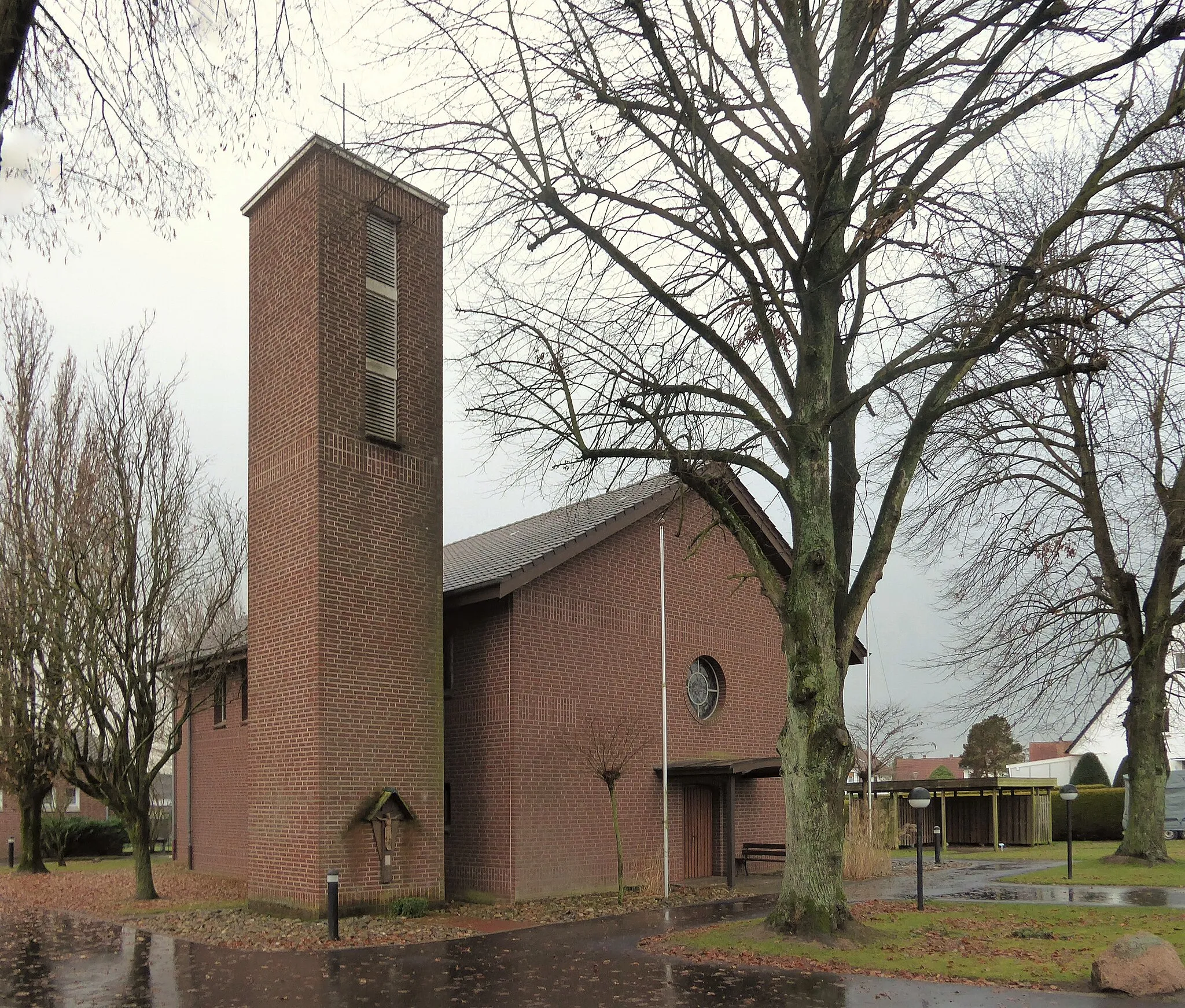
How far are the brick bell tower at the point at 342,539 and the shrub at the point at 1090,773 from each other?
30903 mm

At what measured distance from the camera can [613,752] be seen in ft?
65.1

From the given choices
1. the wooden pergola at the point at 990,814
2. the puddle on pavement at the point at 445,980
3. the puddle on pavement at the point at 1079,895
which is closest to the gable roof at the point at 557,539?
the puddle on pavement at the point at 445,980

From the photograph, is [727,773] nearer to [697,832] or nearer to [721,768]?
[721,768]

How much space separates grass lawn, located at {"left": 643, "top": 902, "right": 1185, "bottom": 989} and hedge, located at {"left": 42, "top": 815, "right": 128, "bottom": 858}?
2336 cm

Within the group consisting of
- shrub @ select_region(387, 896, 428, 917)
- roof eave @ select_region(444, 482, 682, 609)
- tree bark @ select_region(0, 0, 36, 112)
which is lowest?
shrub @ select_region(387, 896, 428, 917)

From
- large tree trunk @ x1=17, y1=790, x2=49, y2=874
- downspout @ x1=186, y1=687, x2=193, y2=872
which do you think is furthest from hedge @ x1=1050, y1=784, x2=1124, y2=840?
large tree trunk @ x1=17, y1=790, x2=49, y2=874

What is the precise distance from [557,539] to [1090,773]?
28708 mm

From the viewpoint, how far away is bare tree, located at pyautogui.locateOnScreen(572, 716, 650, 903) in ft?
61.7

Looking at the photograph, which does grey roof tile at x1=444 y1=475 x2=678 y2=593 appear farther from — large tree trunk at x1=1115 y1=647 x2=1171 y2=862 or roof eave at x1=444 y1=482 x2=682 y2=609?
large tree trunk at x1=1115 y1=647 x2=1171 y2=862

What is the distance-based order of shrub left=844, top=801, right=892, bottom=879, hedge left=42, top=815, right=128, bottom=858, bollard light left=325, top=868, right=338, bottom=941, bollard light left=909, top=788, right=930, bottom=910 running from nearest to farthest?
bollard light left=325, top=868, right=338, bottom=941
bollard light left=909, top=788, right=930, bottom=910
shrub left=844, top=801, right=892, bottom=879
hedge left=42, top=815, right=128, bottom=858

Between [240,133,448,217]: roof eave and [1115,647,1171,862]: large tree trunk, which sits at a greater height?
[240,133,448,217]: roof eave

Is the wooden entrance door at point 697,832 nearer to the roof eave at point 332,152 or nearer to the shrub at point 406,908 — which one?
the shrub at point 406,908

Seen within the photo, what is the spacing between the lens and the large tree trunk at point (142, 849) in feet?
63.7

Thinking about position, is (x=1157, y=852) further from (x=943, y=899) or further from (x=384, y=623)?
(x=384, y=623)
